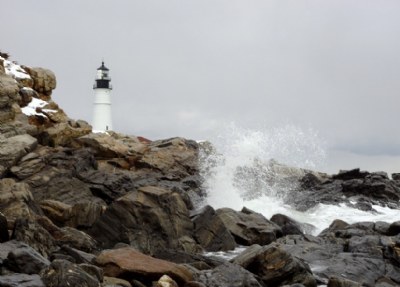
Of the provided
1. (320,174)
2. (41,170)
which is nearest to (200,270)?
(41,170)

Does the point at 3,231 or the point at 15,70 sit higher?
the point at 15,70

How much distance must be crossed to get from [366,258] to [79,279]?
751cm

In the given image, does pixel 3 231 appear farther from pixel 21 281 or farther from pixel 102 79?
pixel 102 79

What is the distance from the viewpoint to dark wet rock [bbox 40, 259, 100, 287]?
27.3ft

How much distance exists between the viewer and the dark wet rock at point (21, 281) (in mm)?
8180

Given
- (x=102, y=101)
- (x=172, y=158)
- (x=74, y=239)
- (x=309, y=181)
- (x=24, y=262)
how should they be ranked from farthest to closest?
(x=102, y=101)
(x=309, y=181)
(x=172, y=158)
(x=74, y=239)
(x=24, y=262)

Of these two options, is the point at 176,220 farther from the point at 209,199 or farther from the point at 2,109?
the point at 2,109

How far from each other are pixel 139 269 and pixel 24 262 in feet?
6.59

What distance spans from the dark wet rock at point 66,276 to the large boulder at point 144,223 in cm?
617

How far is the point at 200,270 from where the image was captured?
11680mm

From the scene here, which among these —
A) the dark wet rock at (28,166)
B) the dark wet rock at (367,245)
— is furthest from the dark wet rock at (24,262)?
the dark wet rock at (28,166)

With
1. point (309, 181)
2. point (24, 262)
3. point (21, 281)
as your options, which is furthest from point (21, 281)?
point (309, 181)

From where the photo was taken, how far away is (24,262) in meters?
9.30

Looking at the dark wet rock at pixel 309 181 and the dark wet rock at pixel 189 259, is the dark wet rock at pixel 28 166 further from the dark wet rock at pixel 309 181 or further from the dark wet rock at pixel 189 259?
the dark wet rock at pixel 309 181
